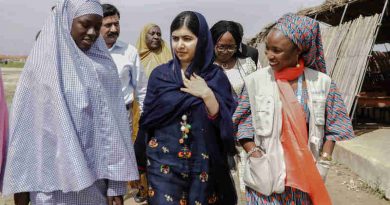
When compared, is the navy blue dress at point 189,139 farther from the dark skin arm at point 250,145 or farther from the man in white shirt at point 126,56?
the man in white shirt at point 126,56

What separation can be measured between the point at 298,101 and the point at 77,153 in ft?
4.30

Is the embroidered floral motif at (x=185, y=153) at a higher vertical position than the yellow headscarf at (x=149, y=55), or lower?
lower

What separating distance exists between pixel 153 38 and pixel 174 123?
2895 mm

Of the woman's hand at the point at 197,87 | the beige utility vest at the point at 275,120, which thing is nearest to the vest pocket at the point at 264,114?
the beige utility vest at the point at 275,120

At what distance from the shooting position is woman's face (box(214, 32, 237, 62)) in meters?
4.22

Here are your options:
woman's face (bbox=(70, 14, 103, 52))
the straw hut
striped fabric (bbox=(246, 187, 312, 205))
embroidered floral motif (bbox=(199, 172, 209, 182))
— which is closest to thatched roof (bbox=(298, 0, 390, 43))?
the straw hut

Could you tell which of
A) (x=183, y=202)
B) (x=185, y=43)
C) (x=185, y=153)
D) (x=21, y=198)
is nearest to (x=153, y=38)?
(x=185, y=43)

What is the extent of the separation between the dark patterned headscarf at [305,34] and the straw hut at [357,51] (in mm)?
5116

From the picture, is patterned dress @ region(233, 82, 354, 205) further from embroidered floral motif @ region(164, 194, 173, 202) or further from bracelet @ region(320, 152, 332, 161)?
embroidered floral motif @ region(164, 194, 173, 202)

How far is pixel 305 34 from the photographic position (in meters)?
2.55

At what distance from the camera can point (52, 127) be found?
223 centimetres

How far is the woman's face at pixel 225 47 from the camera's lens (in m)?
4.22

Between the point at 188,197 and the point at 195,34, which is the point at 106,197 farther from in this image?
the point at 195,34

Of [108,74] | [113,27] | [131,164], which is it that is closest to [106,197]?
[131,164]
